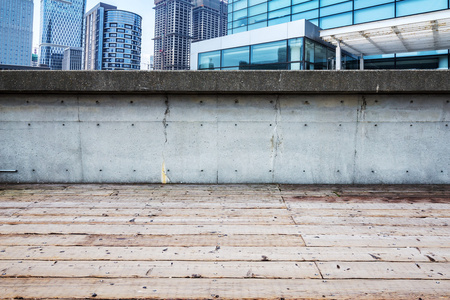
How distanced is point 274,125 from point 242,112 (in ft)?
1.74

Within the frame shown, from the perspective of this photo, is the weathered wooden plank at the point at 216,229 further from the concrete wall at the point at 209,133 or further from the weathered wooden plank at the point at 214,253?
the concrete wall at the point at 209,133

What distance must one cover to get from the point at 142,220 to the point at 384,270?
2273 millimetres

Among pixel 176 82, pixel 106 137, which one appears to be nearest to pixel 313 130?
pixel 176 82

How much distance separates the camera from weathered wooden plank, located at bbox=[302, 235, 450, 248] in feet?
9.12

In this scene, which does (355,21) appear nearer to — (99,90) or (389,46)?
(389,46)

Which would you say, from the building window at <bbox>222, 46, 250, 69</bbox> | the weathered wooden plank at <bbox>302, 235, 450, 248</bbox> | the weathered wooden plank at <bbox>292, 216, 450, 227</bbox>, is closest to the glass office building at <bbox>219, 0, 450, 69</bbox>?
the building window at <bbox>222, 46, 250, 69</bbox>

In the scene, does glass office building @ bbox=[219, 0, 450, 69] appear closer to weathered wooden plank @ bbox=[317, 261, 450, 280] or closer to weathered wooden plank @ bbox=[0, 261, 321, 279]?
weathered wooden plank @ bbox=[317, 261, 450, 280]

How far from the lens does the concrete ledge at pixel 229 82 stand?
4656mm

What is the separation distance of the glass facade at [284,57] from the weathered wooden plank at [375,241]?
19861 millimetres

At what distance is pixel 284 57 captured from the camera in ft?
74.8

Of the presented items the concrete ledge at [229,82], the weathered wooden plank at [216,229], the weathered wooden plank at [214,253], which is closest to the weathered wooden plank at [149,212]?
the weathered wooden plank at [216,229]

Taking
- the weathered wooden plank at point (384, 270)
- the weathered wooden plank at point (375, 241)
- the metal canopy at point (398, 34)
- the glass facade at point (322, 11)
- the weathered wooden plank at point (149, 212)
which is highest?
the glass facade at point (322, 11)

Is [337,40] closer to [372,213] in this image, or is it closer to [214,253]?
[372,213]

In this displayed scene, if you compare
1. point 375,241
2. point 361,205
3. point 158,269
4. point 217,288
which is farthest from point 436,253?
point 158,269
